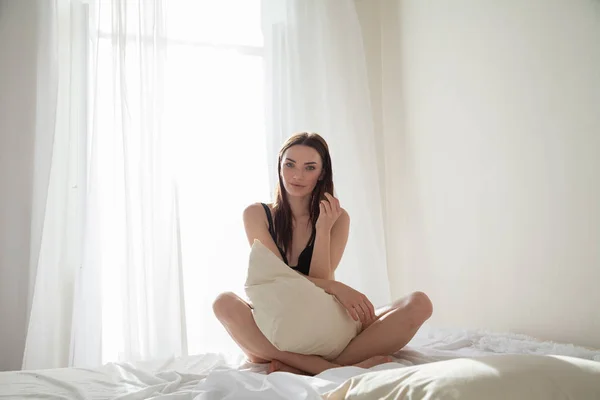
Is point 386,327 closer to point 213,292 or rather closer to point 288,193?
point 288,193

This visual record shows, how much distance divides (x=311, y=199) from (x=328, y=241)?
0.26 m

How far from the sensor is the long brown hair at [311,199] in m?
2.25

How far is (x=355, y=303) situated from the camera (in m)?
1.85

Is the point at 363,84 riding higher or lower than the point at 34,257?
higher

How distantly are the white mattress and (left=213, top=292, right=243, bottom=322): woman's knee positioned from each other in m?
0.16

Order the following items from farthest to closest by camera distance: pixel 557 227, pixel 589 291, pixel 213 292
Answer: pixel 213 292 → pixel 557 227 → pixel 589 291

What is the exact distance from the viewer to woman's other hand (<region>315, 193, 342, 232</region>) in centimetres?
216

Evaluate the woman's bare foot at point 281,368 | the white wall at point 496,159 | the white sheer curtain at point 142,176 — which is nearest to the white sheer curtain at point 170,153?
the white sheer curtain at point 142,176

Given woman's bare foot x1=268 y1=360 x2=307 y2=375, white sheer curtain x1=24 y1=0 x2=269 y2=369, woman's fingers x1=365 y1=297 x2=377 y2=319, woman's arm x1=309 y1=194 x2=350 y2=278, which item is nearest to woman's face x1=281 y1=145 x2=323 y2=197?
woman's arm x1=309 y1=194 x2=350 y2=278

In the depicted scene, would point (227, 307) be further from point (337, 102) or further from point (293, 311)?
point (337, 102)

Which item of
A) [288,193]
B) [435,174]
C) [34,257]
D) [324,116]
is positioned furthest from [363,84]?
[34,257]

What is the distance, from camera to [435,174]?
3.17 metres

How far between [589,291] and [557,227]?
272 millimetres

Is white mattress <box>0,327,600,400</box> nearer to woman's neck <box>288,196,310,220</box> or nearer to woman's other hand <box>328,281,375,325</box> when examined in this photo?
woman's other hand <box>328,281,375,325</box>
